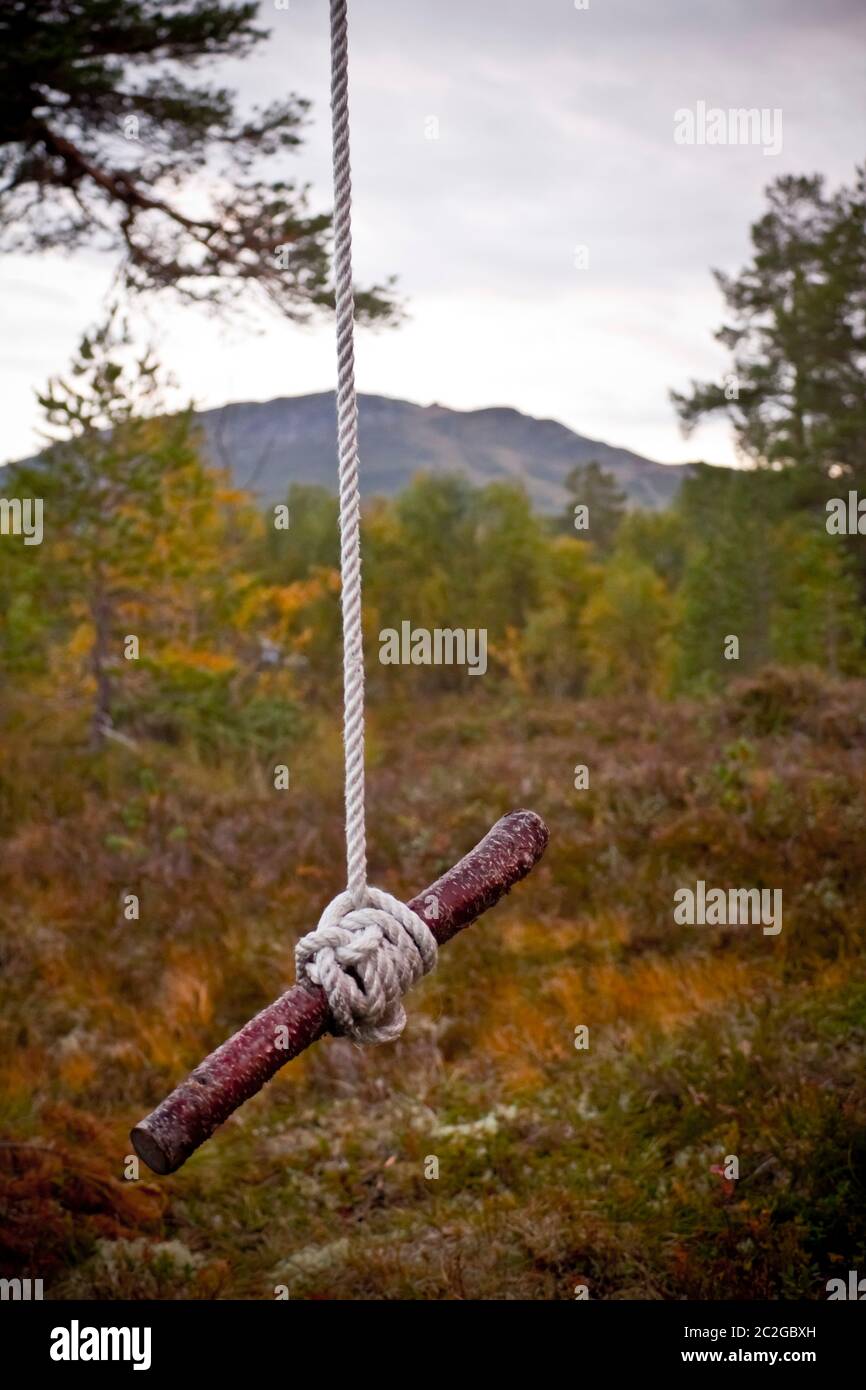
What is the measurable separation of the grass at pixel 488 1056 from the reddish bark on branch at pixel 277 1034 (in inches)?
95.9

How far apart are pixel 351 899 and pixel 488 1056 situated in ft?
12.1

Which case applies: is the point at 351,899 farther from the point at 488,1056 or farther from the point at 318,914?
the point at 318,914

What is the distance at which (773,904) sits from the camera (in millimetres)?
5586

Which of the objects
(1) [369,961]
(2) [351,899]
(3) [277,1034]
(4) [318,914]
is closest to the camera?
(3) [277,1034]

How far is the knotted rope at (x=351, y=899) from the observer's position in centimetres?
141

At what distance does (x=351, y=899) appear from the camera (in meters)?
1.55

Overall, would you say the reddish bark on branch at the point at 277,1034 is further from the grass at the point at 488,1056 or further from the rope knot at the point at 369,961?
the grass at the point at 488,1056

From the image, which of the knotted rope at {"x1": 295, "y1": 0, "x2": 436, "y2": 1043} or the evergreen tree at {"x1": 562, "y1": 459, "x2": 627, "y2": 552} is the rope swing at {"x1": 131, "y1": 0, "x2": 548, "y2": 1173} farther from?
the evergreen tree at {"x1": 562, "y1": 459, "x2": 627, "y2": 552}

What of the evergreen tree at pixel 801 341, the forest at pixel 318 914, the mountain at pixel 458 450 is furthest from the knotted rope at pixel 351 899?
the mountain at pixel 458 450

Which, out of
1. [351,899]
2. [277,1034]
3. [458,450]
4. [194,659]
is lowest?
[277,1034]

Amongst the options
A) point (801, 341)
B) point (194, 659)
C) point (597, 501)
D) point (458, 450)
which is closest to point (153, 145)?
point (194, 659)

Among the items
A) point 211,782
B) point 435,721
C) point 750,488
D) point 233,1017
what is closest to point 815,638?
point 750,488
